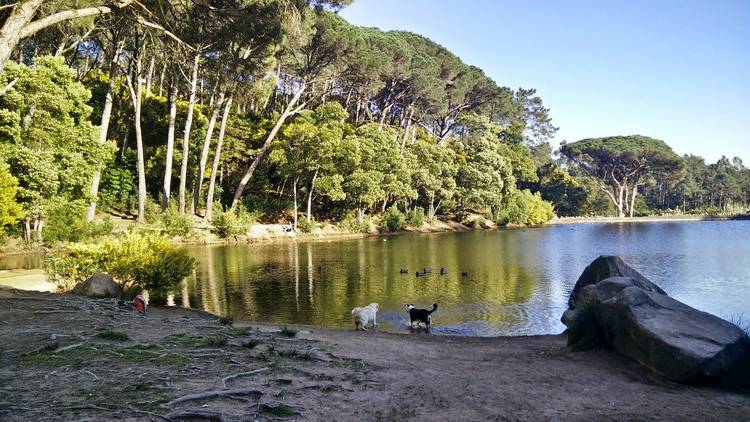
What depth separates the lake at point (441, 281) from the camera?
17.0 meters

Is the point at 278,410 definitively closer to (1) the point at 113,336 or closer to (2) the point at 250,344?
(2) the point at 250,344

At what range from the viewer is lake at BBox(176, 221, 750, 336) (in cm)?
1698

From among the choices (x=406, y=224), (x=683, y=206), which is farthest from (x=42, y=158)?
(x=683, y=206)

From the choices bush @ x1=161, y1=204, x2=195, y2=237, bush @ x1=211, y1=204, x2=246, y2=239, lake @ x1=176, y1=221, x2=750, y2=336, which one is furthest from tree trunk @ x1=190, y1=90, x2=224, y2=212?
lake @ x1=176, y1=221, x2=750, y2=336

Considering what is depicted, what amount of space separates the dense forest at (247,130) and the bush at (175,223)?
0.16m

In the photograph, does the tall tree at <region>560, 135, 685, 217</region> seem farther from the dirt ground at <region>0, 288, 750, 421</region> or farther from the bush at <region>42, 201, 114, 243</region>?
the dirt ground at <region>0, 288, 750, 421</region>

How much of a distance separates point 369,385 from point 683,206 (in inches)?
5225

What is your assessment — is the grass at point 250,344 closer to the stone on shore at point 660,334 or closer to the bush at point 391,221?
the stone on shore at point 660,334

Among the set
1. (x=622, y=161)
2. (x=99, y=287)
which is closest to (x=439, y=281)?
(x=99, y=287)

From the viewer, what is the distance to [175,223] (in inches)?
1558

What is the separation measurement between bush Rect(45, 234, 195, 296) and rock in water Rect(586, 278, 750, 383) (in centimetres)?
1215

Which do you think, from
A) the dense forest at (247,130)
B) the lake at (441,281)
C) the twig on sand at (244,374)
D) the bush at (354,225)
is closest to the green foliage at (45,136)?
the dense forest at (247,130)

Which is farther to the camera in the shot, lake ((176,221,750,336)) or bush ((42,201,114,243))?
bush ((42,201,114,243))

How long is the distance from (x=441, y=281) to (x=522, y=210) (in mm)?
55395
